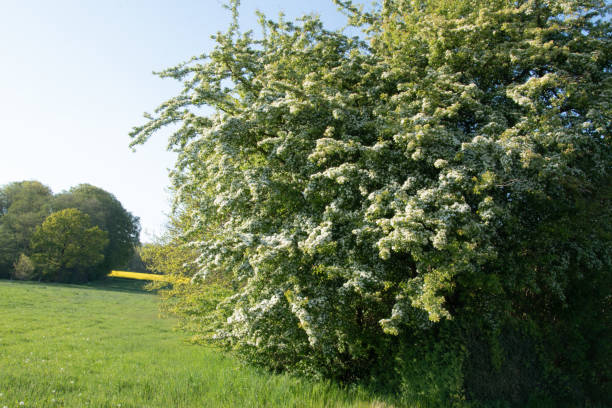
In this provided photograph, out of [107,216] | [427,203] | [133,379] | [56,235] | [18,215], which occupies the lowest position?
[133,379]

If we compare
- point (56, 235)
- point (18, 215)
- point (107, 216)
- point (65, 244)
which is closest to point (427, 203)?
point (56, 235)

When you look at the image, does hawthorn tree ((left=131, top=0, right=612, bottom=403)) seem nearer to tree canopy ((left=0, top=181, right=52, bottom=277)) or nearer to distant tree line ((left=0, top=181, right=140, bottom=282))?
distant tree line ((left=0, top=181, right=140, bottom=282))

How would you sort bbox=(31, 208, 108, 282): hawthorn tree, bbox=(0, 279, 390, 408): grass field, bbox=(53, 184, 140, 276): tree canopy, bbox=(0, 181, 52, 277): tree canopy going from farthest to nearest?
bbox=(53, 184, 140, 276): tree canopy → bbox=(31, 208, 108, 282): hawthorn tree → bbox=(0, 181, 52, 277): tree canopy → bbox=(0, 279, 390, 408): grass field

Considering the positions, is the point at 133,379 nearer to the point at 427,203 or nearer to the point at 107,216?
the point at 427,203

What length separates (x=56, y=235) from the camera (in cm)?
4941

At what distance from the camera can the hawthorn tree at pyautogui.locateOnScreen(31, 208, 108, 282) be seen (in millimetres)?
49281

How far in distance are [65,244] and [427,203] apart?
55699mm

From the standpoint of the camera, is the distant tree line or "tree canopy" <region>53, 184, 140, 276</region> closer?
the distant tree line

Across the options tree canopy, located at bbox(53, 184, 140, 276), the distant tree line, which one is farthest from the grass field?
tree canopy, located at bbox(53, 184, 140, 276)

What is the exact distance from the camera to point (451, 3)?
1036 centimetres

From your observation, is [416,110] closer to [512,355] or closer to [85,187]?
[512,355]

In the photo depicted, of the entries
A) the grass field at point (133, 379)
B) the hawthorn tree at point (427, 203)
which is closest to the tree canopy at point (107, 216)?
the grass field at point (133, 379)

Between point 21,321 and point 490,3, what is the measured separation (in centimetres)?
2286

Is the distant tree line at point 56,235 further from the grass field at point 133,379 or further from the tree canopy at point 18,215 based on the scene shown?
the grass field at point 133,379
